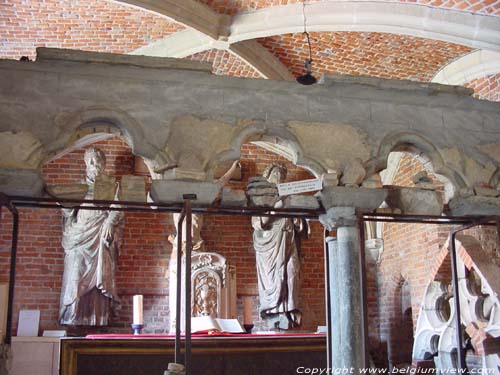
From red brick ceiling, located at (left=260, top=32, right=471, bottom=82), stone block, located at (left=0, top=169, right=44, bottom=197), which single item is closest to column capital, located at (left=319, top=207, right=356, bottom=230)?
stone block, located at (left=0, top=169, right=44, bottom=197)

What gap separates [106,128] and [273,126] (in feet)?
3.91

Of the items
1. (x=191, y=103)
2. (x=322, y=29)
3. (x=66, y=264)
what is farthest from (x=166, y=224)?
(x=191, y=103)

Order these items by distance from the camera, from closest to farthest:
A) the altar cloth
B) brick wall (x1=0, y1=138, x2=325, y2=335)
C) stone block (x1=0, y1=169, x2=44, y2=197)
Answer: stone block (x1=0, y1=169, x2=44, y2=197) → the altar cloth → brick wall (x1=0, y1=138, x2=325, y2=335)

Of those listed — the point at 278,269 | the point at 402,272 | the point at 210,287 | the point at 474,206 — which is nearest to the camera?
the point at 474,206

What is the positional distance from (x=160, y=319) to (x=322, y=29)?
166 inches

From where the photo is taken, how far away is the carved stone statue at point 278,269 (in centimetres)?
841

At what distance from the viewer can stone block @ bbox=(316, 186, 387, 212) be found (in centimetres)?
483

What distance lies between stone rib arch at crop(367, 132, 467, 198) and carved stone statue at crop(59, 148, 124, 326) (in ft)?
13.8

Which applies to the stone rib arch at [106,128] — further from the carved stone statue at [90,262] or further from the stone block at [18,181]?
the carved stone statue at [90,262]

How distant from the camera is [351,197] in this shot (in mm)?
4855

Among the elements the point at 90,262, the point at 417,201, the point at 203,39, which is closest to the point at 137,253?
the point at 90,262

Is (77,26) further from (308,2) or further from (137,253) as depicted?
(137,253)

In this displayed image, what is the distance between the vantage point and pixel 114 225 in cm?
825

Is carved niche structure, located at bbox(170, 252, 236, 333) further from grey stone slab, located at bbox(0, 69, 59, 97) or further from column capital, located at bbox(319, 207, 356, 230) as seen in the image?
grey stone slab, located at bbox(0, 69, 59, 97)
